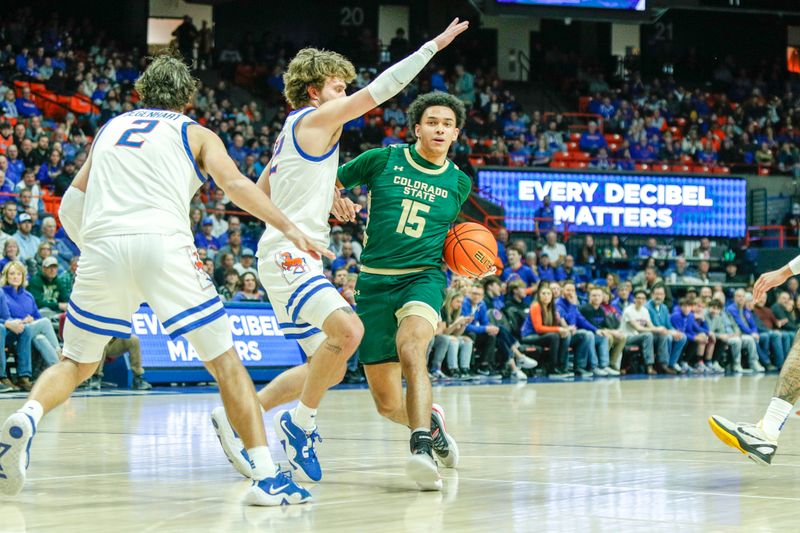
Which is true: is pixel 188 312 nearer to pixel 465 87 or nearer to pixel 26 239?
pixel 26 239

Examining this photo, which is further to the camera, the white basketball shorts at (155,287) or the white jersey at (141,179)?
the white jersey at (141,179)

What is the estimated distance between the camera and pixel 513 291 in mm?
18078

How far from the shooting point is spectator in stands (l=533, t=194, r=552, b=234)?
25.5m

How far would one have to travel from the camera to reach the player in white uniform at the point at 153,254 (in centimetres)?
510

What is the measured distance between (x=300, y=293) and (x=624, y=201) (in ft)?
71.1

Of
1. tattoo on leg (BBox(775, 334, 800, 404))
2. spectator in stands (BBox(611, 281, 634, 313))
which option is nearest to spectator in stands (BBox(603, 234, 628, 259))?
spectator in stands (BBox(611, 281, 634, 313))

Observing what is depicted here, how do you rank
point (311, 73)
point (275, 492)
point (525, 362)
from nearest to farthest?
1. point (275, 492)
2. point (311, 73)
3. point (525, 362)

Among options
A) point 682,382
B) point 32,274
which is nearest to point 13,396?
point 32,274

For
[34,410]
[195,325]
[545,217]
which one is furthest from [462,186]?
[545,217]

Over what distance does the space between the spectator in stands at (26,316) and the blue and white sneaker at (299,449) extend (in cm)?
767

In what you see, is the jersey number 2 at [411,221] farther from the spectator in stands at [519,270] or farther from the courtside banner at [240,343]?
the spectator in stands at [519,270]

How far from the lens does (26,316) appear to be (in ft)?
43.4

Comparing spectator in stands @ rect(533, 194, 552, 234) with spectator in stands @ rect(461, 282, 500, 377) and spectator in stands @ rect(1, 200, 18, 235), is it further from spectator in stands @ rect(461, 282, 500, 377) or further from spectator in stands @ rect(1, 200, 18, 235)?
spectator in stands @ rect(1, 200, 18, 235)

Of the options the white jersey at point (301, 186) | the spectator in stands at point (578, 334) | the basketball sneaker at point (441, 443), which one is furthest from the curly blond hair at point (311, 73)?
the spectator in stands at point (578, 334)
